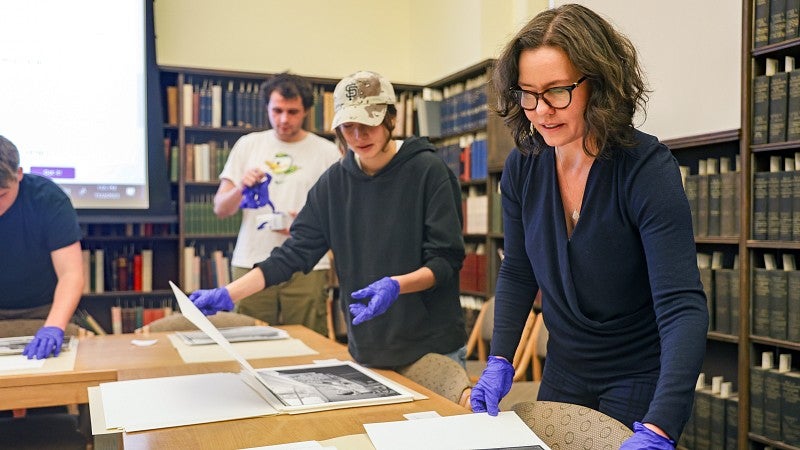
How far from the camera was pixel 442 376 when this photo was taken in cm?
176

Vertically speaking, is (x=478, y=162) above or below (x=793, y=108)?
below

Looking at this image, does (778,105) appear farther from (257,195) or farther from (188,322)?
(188,322)

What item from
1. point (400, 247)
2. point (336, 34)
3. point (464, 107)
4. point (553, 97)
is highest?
point (336, 34)

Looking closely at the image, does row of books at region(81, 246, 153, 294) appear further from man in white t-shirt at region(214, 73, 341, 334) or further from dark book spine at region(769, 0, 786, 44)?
dark book spine at region(769, 0, 786, 44)

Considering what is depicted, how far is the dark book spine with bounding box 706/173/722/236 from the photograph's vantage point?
3033mm

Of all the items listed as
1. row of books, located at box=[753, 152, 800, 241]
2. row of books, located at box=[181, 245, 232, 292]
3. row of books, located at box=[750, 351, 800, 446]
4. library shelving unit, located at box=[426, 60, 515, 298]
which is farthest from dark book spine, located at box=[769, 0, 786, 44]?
row of books, located at box=[181, 245, 232, 292]

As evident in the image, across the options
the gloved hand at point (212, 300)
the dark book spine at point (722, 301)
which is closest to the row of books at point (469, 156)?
the dark book spine at point (722, 301)

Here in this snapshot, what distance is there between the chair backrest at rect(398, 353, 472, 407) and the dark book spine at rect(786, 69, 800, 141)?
1744 mm

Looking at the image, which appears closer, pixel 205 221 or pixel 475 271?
pixel 475 271

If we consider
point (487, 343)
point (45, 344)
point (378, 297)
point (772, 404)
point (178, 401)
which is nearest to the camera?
point (178, 401)

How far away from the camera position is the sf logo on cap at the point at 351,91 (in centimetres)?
196

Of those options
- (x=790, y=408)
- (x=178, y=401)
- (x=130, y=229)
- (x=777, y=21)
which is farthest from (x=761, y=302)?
(x=130, y=229)

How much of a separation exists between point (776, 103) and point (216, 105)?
3.38m

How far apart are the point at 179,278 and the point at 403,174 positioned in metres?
3.30
